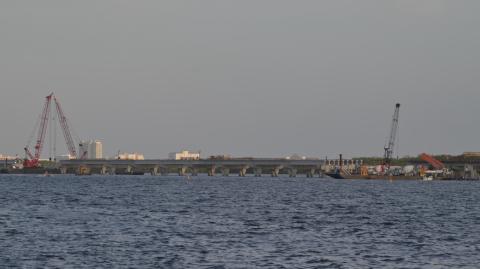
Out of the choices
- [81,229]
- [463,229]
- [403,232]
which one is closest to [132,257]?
[81,229]

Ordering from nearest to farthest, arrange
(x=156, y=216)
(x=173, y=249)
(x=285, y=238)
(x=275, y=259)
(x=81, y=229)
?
(x=275, y=259) < (x=173, y=249) < (x=285, y=238) < (x=81, y=229) < (x=156, y=216)

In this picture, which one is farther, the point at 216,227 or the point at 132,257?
the point at 216,227

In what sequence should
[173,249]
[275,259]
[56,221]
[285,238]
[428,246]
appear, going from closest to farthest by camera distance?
[275,259]
[173,249]
[428,246]
[285,238]
[56,221]

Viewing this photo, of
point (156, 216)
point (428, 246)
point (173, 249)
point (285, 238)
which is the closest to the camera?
point (173, 249)

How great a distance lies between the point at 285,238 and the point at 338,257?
14.2 m

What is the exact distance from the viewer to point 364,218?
110625 millimetres

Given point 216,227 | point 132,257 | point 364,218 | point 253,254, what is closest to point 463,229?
point 364,218

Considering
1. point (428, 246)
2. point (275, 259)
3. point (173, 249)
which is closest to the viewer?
point (275, 259)

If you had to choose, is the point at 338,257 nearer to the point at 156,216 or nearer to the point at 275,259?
the point at 275,259

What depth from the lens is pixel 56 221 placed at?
99.6 meters

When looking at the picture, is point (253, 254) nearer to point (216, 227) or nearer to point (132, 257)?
point (132, 257)

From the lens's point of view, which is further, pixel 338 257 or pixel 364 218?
pixel 364 218

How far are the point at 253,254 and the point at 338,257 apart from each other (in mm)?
6571

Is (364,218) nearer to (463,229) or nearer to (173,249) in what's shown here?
(463,229)
